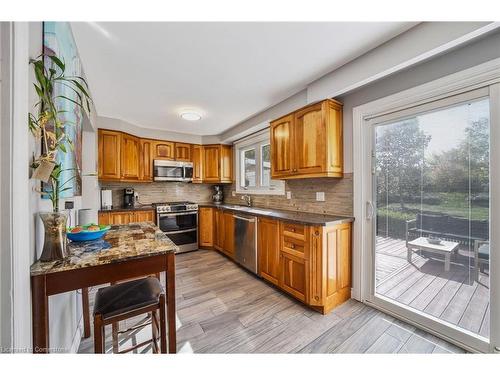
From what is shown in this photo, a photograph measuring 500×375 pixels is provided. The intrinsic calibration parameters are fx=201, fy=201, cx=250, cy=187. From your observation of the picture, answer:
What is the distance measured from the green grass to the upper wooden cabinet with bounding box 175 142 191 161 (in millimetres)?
3729

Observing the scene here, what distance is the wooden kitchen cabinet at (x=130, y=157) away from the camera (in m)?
3.48

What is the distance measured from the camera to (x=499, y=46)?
1.33 m

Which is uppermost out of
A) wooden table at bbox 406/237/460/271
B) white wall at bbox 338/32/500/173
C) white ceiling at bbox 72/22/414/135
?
white ceiling at bbox 72/22/414/135

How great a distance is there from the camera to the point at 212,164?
14.6 ft

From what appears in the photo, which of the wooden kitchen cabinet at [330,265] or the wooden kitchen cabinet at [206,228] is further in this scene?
the wooden kitchen cabinet at [206,228]

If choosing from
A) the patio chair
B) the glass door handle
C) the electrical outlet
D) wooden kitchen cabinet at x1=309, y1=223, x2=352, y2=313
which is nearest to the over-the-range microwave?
the electrical outlet

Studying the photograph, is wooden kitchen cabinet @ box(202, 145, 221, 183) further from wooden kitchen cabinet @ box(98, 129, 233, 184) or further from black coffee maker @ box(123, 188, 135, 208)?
black coffee maker @ box(123, 188, 135, 208)

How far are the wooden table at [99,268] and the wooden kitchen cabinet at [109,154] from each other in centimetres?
234

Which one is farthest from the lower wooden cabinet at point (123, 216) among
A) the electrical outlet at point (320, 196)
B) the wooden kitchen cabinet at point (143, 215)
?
the electrical outlet at point (320, 196)

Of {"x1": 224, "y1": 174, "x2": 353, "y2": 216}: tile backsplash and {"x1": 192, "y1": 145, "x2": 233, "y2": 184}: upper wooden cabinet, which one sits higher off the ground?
{"x1": 192, "y1": 145, "x2": 233, "y2": 184}: upper wooden cabinet

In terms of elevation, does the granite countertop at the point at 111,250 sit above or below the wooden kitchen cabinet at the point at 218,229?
above

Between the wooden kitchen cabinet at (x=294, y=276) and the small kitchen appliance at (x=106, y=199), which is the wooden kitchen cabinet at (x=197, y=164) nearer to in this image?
the small kitchen appliance at (x=106, y=199)

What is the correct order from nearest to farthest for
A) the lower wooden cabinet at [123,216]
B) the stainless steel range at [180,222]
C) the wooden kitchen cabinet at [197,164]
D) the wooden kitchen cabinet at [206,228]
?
the lower wooden cabinet at [123,216] → the stainless steel range at [180,222] → the wooden kitchen cabinet at [206,228] → the wooden kitchen cabinet at [197,164]

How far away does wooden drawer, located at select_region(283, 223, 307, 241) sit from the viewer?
206cm
